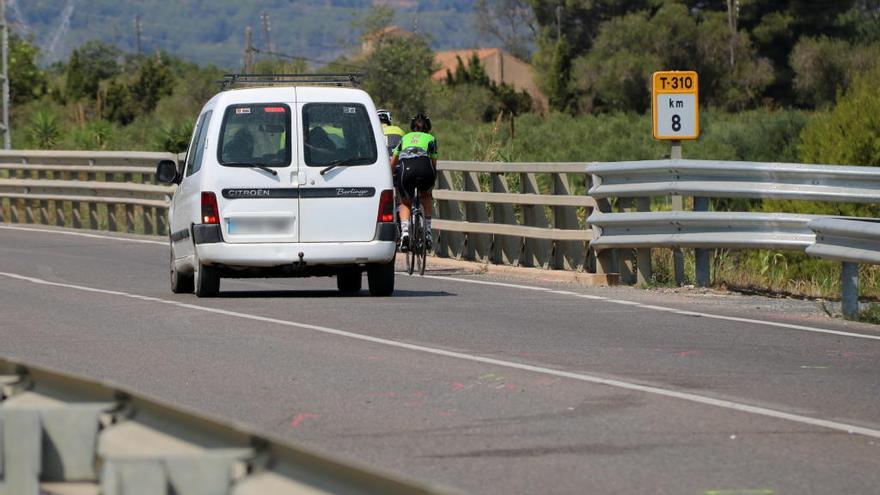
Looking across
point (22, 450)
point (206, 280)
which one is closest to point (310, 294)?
point (206, 280)

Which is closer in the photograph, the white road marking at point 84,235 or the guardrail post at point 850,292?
the guardrail post at point 850,292

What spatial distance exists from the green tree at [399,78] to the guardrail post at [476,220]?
68.1 m

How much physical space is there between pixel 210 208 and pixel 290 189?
2.23ft

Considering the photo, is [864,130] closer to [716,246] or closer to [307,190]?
[716,246]

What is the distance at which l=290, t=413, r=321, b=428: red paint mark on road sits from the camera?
799 cm

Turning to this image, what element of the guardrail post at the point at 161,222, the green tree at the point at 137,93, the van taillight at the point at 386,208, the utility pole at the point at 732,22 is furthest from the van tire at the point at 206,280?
the green tree at the point at 137,93

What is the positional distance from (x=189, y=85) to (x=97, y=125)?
41794 mm

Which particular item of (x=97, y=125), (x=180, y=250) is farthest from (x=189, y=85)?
(x=180, y=250)

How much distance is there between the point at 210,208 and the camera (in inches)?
563

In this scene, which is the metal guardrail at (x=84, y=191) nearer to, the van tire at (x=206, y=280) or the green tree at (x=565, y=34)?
the van tire at (x=206, y=280)

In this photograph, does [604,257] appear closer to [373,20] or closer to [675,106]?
[675,106]

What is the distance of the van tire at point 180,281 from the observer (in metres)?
15.5

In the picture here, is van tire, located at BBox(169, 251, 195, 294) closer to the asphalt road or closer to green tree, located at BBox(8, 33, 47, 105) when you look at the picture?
the asphalt road

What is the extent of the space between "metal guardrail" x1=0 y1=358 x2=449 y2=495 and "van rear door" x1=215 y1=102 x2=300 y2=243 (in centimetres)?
934
